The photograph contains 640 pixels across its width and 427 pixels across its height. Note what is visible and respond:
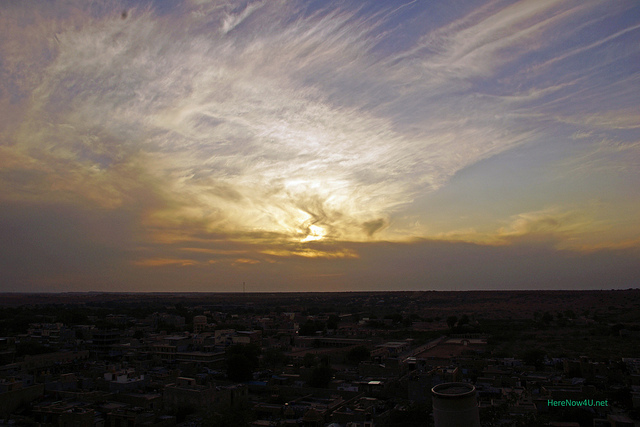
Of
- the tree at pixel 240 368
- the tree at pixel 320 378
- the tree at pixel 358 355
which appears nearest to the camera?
the tree at pixel 320 378

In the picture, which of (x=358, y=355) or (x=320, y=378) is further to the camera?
(x=358, y=355)

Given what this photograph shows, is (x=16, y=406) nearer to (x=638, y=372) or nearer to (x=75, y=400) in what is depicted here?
(x=75, y=400)

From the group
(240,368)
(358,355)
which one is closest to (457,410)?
(240,368)

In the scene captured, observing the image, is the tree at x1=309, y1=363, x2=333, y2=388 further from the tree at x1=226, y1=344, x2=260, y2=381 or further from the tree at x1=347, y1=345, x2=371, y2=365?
the tree at x1=347, y1=345, x2=371, y2=365

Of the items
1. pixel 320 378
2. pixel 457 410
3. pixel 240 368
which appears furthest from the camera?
pixel 240 368

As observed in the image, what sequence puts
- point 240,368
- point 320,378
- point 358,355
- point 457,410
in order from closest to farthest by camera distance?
point 457,410, point 320,378, point 240,368, point 358,355

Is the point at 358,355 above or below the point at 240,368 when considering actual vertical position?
below

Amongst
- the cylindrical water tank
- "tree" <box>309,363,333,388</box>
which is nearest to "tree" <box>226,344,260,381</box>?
"tree" <box>309,363,333,388</box>

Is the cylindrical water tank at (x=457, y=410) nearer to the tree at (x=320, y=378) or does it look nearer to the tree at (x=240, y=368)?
the tree at (x=320, y=378)

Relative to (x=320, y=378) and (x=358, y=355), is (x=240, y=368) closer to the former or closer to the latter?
(x=320, y=378)

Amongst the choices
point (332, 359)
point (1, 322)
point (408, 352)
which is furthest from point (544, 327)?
point (1, 322)

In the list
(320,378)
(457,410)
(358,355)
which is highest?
(457,410)

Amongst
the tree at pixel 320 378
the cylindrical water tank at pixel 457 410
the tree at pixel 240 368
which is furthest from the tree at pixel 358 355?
the cylindrical water tank at pixel 457 410
